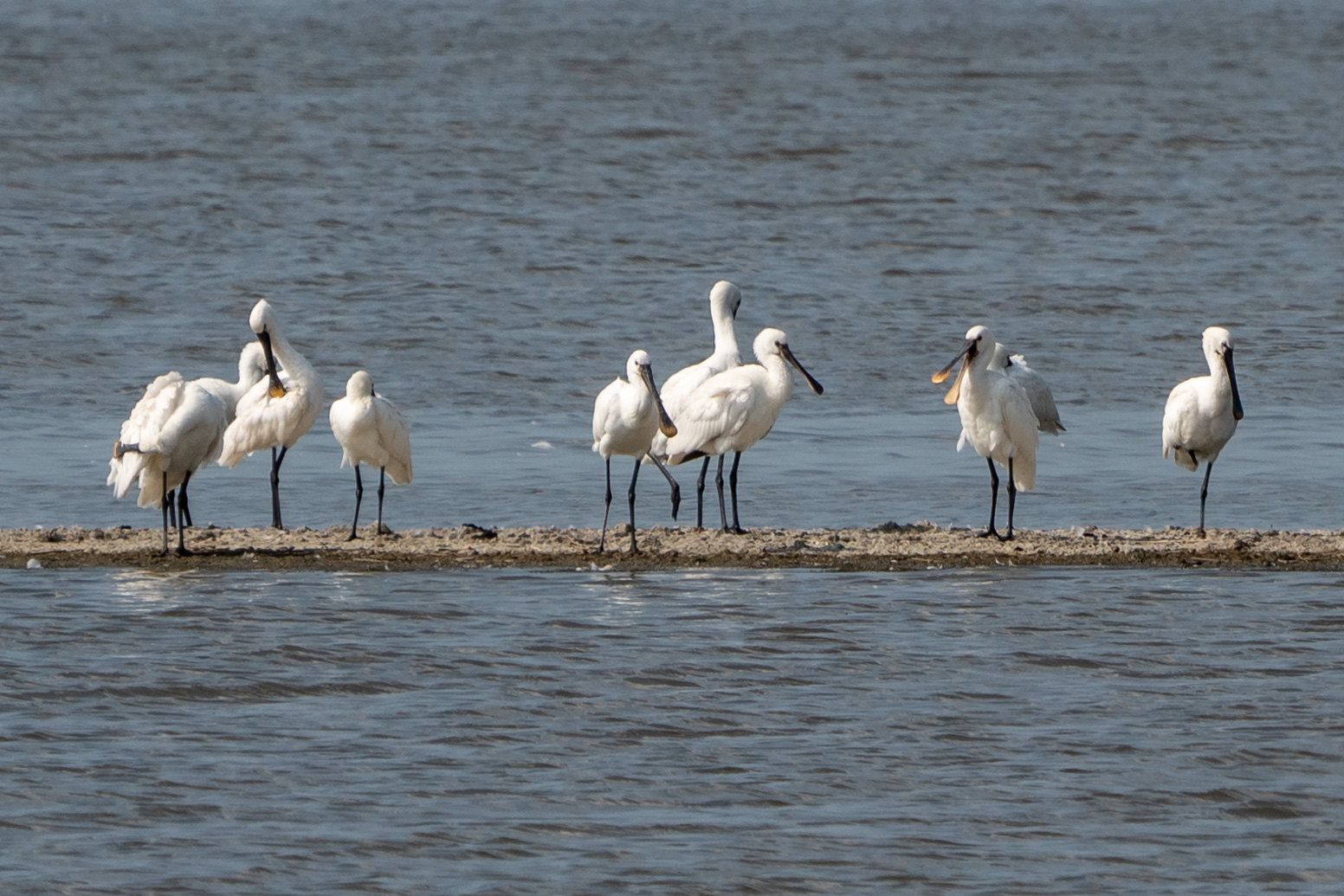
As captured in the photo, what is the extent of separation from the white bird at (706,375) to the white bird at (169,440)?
2.60 meters

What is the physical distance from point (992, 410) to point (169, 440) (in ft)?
Result: 15.8

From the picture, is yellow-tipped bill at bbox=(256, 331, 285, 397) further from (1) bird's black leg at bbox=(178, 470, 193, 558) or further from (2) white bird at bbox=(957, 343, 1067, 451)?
(2) white bird at bbox=(957, 343, 1067, 451)

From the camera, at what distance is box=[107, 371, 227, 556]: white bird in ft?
43.7

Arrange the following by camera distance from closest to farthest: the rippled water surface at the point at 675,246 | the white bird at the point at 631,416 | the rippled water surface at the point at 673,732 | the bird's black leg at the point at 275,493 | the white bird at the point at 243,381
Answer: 1. the rippled water surface at the point at 673,732
2. the white bird at the point at 631,416
3. the bird's black leg at the point at 275,493
4. the white bird at the point at 243,381
5. the rippled water surface at the point at 675,246

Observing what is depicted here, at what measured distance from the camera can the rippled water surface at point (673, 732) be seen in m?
8.07

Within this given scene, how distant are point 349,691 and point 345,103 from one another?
3240 centimetres

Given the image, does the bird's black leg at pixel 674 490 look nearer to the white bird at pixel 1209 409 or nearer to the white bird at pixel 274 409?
the white bird at pixel 274 409

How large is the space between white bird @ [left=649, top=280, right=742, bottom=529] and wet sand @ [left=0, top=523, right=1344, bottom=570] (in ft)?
3.21

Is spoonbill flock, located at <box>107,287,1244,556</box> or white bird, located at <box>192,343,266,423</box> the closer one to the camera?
spoonbill flock, located at <box>107,287,1244,556</box>

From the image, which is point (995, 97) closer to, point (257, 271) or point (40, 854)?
point (257, 271)

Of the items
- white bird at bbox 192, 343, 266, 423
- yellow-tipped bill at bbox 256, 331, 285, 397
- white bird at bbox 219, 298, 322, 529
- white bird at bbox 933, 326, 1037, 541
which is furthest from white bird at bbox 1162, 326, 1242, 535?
white bird at bbox 192, 343, 266, 423

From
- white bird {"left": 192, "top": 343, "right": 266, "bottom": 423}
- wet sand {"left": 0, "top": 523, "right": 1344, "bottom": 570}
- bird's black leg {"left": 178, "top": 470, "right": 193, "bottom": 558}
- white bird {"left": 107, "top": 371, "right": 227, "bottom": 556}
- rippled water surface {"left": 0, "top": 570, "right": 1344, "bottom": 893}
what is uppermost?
white bird {"left": 192, "top": 343, "right": 266, "bottom": 423}

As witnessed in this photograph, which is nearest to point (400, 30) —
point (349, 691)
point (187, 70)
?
point (187, 70)

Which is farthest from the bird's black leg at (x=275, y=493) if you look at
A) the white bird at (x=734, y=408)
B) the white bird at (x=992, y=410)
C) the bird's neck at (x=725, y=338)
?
the white bird at (x=992, y=410)
